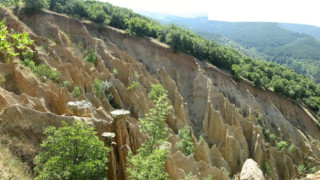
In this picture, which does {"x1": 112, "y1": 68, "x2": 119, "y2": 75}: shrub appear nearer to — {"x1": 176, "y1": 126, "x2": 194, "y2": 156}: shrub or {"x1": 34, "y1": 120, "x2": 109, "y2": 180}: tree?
{"x1": 176, "y1": 126, "x2": 194, "y2": 156}: shrub

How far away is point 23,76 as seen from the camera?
86.0 feet

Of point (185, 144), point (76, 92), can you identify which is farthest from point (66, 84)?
point (185, 144)

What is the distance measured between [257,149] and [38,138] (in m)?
32.9

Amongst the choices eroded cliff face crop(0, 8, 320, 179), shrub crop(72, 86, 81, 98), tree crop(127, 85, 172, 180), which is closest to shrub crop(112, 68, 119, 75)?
eroded cliff face crop(0, 8, 320, 179)

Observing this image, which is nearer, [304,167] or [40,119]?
[40,119]

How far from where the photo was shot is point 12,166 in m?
14.8

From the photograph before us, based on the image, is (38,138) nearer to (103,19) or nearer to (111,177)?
(111,177)

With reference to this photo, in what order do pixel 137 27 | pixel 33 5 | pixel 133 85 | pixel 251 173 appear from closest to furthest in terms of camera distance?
1. pixel 251 173
2. pixel 133 85
3. pixel 33 5
4. pixel 137 27

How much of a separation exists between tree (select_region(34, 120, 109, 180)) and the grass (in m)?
0.71

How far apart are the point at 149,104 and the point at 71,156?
71.1 ft

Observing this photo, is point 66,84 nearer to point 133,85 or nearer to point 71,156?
point 133,85

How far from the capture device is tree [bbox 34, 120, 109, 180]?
49.1ft

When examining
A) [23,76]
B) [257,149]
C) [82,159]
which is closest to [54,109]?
[23,76]

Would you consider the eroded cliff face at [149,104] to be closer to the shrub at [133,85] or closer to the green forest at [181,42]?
the shrub at [133,85]
